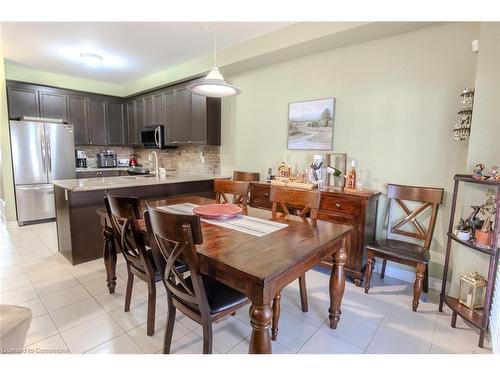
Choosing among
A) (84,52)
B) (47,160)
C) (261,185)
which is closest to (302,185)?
(261,185)

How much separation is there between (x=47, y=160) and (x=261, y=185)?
378 cm

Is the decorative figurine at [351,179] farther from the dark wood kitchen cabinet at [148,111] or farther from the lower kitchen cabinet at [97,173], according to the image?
the lower kitchen cabinet at [97,173]

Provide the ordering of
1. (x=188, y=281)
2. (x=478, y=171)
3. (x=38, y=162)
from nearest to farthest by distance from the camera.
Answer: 1. (x=188, y=281)
2. (x=478, y=171)
3. (x=38, y=162)

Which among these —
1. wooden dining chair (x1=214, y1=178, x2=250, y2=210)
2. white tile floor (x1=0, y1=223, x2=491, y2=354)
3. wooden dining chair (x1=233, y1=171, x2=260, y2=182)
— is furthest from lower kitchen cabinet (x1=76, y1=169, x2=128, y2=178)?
wooden dining chair (x1=214, y1=178, x2=250, y2=210)

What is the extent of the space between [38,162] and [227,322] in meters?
4.34

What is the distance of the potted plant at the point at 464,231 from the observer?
1.87 m

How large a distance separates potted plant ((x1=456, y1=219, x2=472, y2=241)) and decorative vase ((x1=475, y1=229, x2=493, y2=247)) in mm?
66

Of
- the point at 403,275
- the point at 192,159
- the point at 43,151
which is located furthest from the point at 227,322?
the point at 43,151

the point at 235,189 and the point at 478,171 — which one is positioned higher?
the point at 478,171

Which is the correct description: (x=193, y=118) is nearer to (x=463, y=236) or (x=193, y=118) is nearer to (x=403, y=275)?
(x=403, y=275)

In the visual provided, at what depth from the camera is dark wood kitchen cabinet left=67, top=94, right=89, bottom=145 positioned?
16.3ft

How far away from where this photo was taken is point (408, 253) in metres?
2.19

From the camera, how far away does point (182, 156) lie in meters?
5.01

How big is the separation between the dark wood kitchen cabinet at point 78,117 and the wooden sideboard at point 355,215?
4826mm
